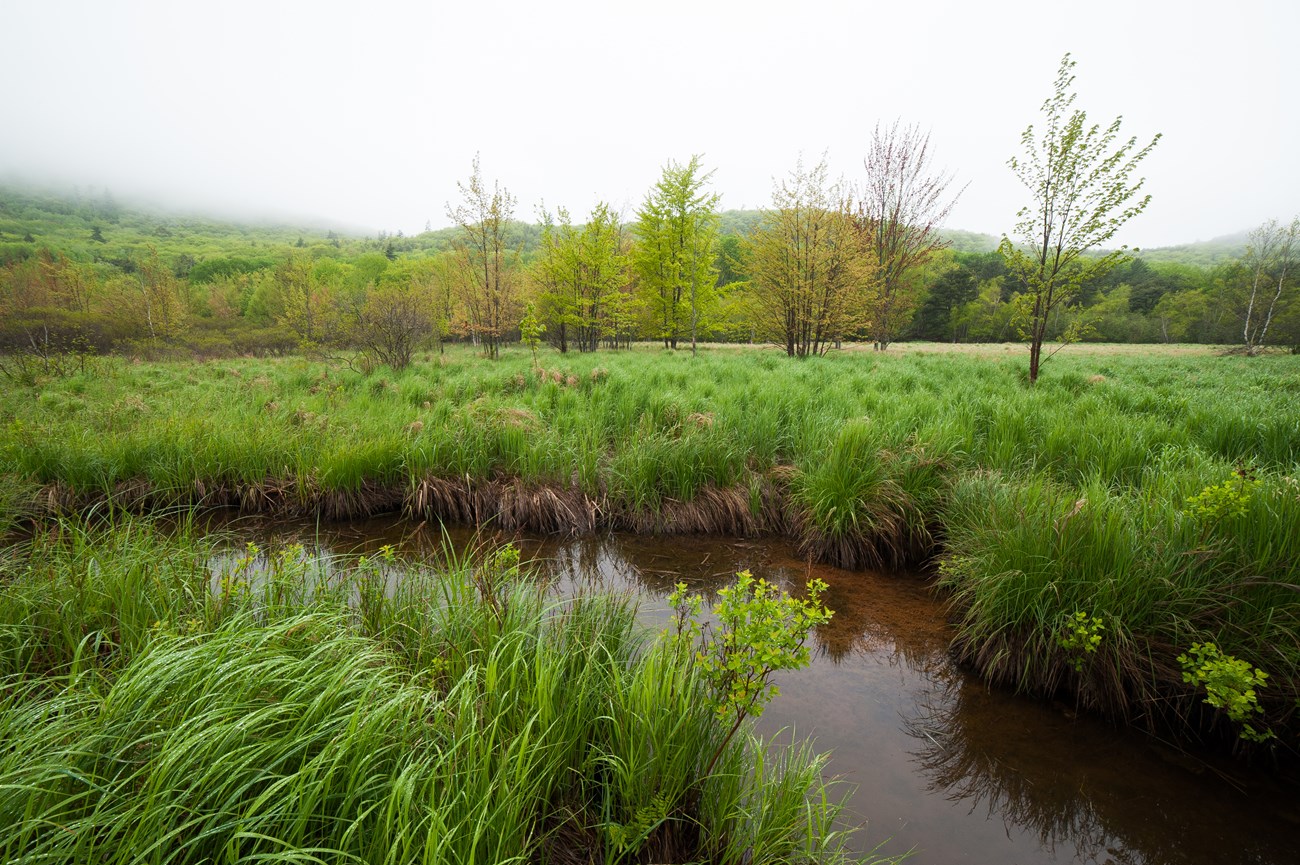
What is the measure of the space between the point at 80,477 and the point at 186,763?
6.50 meters

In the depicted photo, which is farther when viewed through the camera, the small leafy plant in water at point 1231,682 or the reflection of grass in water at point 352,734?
the small leafy plant in water at point 1231,682

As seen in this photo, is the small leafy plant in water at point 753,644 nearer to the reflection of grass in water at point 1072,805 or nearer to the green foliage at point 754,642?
the green foliage at point 754,642

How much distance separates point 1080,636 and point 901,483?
7.36 feet

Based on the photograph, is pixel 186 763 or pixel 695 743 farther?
pixel 695 743

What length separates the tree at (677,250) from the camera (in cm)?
2480

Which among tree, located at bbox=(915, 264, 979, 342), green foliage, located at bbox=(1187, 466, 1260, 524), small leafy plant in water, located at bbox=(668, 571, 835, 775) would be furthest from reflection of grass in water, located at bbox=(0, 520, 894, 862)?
tree, located at bbox=(915, 264, 979, 342)

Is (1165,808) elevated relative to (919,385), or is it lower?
lower

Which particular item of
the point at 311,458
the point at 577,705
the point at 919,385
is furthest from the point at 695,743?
the point at 919,385

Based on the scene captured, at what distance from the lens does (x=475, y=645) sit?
8.34 feet

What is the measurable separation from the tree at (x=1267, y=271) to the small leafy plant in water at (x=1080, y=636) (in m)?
48.3

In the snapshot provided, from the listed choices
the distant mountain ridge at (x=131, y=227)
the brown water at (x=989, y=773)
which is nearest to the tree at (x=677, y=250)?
the brown water at (x=989, y=773)

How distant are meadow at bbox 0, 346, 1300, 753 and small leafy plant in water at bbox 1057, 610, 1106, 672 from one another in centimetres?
2

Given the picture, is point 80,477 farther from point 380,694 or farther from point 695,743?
point 695,743

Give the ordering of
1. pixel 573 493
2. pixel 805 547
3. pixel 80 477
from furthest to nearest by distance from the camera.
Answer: pixel 573 493 → pixel 80 477 → pixel 805 547
